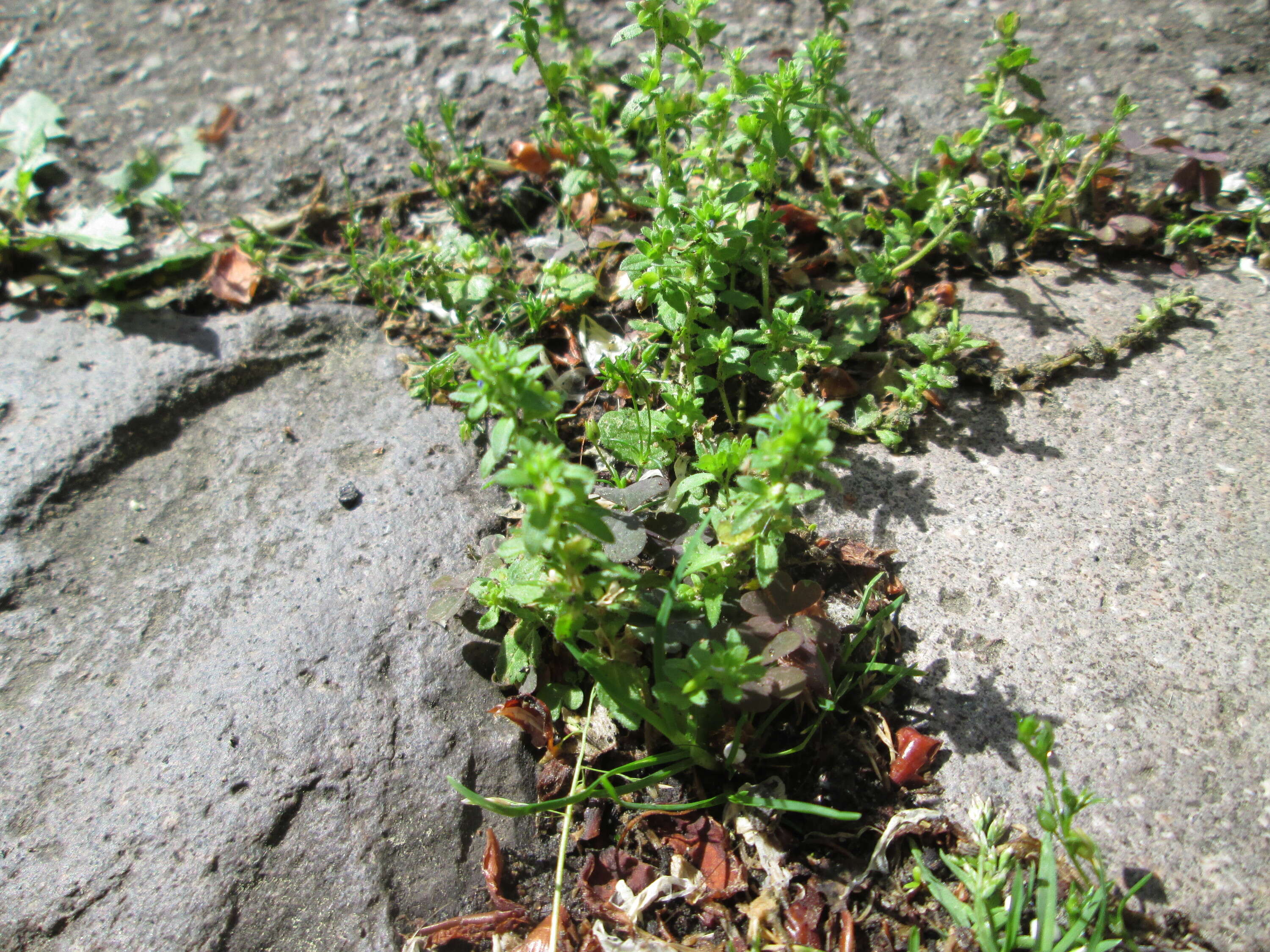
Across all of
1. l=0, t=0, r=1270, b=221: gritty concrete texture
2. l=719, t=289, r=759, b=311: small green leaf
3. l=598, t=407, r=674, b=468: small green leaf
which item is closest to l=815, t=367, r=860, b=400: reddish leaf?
l=719, t=289, r=759, b=311: small green leaf

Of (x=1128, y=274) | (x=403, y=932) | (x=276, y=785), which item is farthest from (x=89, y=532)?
(x=1128, y=274)

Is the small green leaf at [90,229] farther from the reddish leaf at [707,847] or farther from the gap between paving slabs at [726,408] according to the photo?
the reddish leaf at [707,847]

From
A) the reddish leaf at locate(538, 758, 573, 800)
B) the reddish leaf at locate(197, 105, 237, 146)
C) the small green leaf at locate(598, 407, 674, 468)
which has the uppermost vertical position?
the reddish leaf at locate(197, 105, 237, 146)

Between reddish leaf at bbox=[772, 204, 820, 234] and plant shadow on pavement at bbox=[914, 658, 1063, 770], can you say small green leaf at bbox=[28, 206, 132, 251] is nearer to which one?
reddish leaf at bbox=[772, 204, 820, 234]

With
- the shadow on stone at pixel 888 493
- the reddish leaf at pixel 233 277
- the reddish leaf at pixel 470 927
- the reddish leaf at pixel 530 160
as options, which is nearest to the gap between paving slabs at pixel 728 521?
the reddish leaf at pixel 470 927

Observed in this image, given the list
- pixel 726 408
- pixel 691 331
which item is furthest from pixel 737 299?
pixel 726 408

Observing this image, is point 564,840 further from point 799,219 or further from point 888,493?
point 799,219
